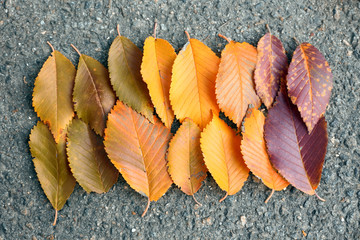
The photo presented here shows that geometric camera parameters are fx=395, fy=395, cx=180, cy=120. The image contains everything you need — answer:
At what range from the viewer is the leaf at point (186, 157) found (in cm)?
100

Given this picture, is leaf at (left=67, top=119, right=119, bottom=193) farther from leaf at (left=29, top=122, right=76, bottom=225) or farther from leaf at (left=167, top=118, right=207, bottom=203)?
leaf at (left=167, top=118, right=207, bottom=203)

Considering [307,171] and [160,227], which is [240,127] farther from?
[160,227]

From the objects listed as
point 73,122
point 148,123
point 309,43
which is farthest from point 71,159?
point 309,43

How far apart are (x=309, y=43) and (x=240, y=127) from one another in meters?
0.30

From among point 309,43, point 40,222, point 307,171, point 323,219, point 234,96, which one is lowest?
point 40,222

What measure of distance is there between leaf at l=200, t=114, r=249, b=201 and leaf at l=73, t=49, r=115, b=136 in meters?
0.26

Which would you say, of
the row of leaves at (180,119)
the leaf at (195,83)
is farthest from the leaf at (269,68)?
the leaf at (195,83)

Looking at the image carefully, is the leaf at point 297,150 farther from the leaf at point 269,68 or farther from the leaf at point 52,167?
the leaf at point 52,167

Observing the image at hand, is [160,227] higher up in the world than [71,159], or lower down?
lower down

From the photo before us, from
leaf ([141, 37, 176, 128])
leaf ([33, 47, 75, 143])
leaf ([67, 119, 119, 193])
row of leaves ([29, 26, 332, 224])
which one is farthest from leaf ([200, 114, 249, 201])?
leaf ([33, 47, 75, 143])

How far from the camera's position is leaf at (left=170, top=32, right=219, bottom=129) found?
3.26 feet

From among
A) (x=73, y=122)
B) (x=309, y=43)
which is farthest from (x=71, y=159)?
(x=309, y=43)

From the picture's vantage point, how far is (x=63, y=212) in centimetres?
103

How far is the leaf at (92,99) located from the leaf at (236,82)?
29 centimetres
